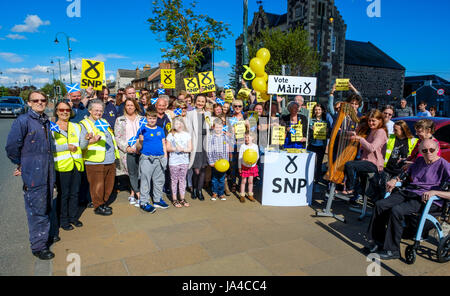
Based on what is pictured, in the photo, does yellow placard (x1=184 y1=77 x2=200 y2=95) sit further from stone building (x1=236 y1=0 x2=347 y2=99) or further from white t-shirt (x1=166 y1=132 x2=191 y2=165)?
stone building (x1=236 y1=0 x2=347 y2=99)

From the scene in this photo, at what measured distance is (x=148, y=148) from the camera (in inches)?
196

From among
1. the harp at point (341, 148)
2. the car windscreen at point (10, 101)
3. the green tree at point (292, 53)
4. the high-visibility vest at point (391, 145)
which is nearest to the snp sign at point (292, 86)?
the harp at point (341, 148)

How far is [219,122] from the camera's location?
5715 millimetres

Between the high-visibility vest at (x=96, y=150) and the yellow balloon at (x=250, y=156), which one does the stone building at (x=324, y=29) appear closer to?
the yellow balloon at (x=250, y=156)

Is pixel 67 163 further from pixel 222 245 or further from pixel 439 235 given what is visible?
pixel 439 235

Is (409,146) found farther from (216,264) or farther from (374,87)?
(374,87)

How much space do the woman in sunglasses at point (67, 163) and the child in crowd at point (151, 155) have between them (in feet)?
3.34

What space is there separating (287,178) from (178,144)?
2.22 m

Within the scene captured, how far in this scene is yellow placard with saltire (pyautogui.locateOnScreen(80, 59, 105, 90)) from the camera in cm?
695

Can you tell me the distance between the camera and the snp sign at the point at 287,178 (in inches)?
216

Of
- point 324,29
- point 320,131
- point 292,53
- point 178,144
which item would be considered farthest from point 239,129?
point 324,29

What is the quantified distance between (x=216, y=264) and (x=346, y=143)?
10.2 ft
